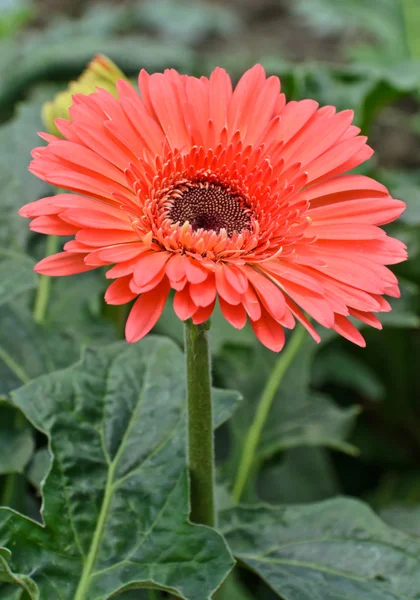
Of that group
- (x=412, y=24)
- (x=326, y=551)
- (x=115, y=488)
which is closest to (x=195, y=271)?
(x=115, y=488)

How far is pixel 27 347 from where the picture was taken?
1.06 m

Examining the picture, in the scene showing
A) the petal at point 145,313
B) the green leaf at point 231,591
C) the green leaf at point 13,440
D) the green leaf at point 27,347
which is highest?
the petal at point 145,313

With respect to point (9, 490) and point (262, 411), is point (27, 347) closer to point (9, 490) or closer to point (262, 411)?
point (9, 490)

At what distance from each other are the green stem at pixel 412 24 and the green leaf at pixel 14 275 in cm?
123

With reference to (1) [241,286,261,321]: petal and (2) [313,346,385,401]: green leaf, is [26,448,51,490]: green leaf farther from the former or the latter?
(2) [313,346,385,401]: green leaf

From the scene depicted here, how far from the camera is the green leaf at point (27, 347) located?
1.04 m

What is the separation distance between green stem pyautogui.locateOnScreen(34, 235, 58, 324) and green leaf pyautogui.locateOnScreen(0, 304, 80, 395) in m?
0.10

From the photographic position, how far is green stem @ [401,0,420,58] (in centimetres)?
180

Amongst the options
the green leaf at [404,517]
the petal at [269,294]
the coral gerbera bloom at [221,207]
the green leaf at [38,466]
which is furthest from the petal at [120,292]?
the green leaf at [404,517]

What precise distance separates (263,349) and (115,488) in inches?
20.5

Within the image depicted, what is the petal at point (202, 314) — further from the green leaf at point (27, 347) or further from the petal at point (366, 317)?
the green leaf at point (27, 347)

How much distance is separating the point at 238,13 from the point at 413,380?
1.81 meters

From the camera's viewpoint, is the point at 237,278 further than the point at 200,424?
No

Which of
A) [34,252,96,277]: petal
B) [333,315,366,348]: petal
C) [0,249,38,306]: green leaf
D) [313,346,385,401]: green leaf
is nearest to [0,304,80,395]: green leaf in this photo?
[0,249,38,306]: green leaf
